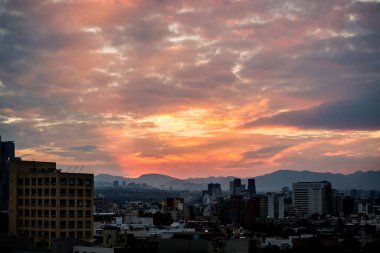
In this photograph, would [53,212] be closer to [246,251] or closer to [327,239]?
[246,251]

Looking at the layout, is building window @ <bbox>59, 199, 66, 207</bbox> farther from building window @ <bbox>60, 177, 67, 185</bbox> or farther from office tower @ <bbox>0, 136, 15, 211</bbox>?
office tower @ <bbox>0, 136, 15, 211</bbox>

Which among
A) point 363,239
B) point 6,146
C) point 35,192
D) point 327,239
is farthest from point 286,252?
point 6,146

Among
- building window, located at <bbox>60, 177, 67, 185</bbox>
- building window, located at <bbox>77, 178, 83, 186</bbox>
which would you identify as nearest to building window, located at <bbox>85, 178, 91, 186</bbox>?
building window, located at <bbox>77, 178, 83, 186</bbox>

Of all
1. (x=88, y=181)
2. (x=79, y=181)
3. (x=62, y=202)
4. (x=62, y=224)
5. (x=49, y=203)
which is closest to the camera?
(x=62, y=224)

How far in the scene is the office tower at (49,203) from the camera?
2923 inches

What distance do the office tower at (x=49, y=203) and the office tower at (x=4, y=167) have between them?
125ft

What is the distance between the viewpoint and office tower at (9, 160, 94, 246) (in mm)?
74250

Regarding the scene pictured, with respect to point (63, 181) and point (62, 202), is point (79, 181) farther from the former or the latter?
point (62, 202)

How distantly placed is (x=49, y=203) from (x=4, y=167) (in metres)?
58.4

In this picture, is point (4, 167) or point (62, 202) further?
point (4, 167)

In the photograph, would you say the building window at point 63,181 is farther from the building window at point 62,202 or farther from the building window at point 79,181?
the building window at point 62,202

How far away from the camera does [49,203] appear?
74875mm

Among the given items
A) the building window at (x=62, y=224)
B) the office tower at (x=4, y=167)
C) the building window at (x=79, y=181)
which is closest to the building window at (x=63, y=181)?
the building window at (x=79, y=181)

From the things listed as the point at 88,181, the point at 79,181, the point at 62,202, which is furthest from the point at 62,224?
the point at 88,181
